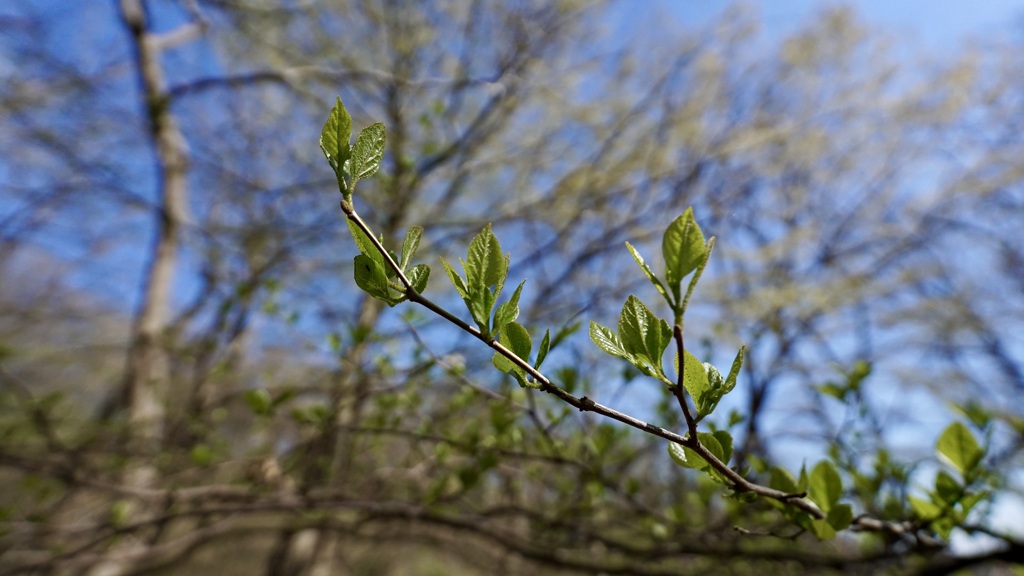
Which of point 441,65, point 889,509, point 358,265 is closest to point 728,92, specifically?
point 441,65

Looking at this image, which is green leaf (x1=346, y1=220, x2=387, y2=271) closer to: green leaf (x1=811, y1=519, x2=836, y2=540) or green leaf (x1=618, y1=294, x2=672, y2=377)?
green leaf (x1=618, y1=294, x2=672, y2=377)

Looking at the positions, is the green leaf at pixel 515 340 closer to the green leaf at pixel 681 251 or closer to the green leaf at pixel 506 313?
the green leaf at pixel 506 313

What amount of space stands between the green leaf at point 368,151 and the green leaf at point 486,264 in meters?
0.12

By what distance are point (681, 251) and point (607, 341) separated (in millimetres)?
146

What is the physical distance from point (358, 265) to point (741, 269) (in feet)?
13.7

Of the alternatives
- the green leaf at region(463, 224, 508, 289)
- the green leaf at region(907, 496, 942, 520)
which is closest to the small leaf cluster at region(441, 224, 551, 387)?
the green leaf at region(463, 224, 508, 289)

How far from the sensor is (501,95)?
9.62 ft

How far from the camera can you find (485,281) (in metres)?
0.47

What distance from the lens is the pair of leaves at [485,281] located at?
459mm

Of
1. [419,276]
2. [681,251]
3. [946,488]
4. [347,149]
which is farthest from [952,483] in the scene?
[347,149]

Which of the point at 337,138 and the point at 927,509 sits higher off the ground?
the point at 337,138

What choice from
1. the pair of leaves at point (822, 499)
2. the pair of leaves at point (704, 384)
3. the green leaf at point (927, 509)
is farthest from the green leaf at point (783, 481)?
the pair of leaves at point (704, 384)

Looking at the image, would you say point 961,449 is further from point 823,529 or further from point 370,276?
point 370,276

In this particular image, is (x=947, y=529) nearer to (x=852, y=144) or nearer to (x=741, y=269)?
(x=741, y=269)
